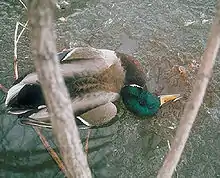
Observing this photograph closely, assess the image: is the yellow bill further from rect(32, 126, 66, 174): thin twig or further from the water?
rect(32, 126, 66, 174): thin twig

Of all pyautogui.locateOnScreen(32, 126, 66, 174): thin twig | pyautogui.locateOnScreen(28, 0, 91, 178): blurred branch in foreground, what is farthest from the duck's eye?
pyautogui.locateOnScreen(28, 0, 91, 178): blurred branch in foreground

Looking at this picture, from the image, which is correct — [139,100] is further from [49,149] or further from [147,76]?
[49,149]

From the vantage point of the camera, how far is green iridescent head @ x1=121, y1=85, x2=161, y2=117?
271 centimetres

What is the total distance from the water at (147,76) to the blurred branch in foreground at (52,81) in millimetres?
1607

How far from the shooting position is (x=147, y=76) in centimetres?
281

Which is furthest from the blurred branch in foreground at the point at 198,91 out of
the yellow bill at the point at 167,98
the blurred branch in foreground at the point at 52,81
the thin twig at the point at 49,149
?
the yellow bill at the point at 167,98

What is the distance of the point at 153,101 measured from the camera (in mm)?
2699

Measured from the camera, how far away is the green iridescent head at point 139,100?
→ 2.71 meters

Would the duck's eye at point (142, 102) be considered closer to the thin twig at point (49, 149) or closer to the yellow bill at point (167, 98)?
the yellow bill at point (167, 98)

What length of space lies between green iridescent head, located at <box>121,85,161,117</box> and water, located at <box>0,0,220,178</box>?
50mm

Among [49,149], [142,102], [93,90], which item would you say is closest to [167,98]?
[142,102]

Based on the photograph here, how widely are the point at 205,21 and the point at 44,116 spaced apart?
1185 millimetres

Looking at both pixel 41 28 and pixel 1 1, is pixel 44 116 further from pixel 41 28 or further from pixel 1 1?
pixel 41 28

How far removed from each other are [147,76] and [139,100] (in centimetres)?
16
